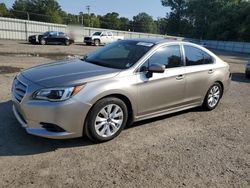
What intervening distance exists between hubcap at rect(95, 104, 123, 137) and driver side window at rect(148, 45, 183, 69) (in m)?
1.10

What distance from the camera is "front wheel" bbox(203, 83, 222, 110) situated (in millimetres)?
6668

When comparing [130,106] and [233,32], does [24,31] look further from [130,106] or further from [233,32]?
[233,32]

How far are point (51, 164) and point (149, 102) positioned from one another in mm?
2065

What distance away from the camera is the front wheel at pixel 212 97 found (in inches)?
263

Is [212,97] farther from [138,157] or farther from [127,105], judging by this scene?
[138,157]

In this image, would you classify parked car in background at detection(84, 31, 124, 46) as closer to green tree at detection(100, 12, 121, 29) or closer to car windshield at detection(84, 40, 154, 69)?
car windshield at detection(84, 40, 154, 69)

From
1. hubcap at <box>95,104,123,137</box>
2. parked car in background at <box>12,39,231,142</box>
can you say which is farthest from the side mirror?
hubcap at <box>95,104,123,137</box>

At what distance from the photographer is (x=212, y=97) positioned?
269 inches

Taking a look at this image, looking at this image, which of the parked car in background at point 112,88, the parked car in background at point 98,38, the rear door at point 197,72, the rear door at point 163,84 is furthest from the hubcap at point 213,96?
the parked car in background at point 98,38

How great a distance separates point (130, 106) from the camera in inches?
195

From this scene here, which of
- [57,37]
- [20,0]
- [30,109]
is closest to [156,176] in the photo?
[30,109]

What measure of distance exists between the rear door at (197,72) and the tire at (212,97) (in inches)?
8.6

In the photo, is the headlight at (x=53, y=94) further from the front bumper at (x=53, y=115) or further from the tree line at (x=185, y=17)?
the tree line at (x=185, y=17)

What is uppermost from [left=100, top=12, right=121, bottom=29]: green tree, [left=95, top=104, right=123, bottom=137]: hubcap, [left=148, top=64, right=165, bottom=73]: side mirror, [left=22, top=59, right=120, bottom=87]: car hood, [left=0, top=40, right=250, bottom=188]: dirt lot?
[left=100, top=12, right=121, bottom=29]: green tree
